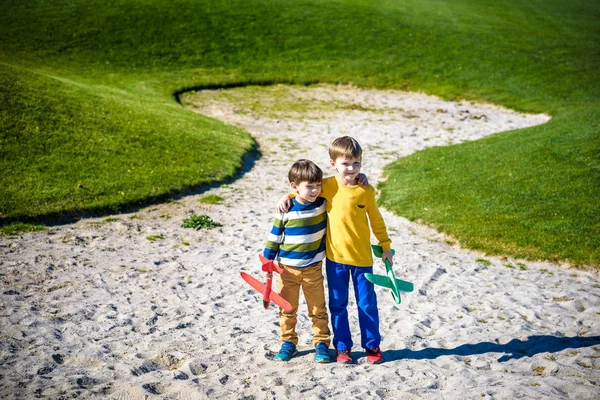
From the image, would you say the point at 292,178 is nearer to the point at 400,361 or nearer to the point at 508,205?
the point at 400,361

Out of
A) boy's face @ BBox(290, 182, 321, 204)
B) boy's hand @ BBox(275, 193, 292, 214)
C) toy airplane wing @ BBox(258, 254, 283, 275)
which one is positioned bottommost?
toy airplane wing @ BBox(258, 254, 283, 275)

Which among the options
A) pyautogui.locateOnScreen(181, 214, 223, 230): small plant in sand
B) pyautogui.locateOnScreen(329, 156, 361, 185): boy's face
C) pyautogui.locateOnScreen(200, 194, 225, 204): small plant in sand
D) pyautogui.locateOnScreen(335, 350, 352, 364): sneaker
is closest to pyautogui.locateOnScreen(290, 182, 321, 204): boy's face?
pyautogui.locateOnScreen(329, 156, 361, 185): boy's face

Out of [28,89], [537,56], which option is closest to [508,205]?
[28,89]

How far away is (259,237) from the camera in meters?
12.2

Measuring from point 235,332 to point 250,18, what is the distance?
34.1 meters

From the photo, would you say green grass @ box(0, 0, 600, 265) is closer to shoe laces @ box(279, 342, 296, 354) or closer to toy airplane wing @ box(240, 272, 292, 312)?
shoe laces @ box(279, 342, 296, 354)

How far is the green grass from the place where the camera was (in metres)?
13.3

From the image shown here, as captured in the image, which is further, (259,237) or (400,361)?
(259,237)

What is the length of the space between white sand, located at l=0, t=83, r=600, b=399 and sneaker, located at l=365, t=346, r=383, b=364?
0.11m

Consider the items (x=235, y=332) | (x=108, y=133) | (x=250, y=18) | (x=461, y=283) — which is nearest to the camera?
(x=235, y=332)

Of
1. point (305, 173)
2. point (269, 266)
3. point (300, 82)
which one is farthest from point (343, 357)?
point (300, 82)

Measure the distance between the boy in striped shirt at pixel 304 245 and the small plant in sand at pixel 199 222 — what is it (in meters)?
6.10

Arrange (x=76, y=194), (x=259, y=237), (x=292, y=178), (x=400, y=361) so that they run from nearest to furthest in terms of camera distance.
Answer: (x=292, y=178) → (x=400, y=361) → (x=259, y=237) → (x=76, y=194)

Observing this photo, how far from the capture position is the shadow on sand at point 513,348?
7.29 m
